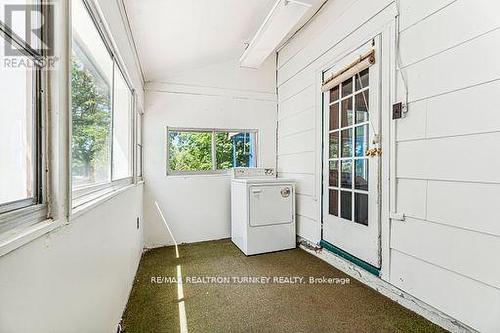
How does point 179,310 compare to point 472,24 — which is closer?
point 472,24

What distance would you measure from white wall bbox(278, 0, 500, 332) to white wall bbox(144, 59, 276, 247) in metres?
1.89

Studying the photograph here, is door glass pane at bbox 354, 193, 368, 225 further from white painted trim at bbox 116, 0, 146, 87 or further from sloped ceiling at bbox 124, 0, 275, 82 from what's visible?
white painted trim at bbox 116, 0, 146, 87

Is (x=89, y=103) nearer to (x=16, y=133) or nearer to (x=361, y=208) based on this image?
(x=16, y=133)

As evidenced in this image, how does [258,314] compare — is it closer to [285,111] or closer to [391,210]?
[391,210]

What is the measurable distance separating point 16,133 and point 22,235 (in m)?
0.30

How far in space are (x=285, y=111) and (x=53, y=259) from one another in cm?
336

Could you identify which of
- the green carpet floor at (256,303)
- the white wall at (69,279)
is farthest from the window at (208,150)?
the white wall at (69,279)

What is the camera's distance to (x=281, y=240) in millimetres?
3156

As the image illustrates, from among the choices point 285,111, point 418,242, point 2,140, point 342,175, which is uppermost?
point 285,111

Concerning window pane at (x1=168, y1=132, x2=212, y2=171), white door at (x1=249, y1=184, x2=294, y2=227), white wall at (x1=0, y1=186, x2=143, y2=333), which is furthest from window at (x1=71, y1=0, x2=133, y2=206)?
white door at (x1=249, y1=184, x2=294, y2=227)

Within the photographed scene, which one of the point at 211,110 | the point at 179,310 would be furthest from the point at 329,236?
the point at 211,110

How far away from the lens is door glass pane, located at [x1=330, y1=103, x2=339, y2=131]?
263cm

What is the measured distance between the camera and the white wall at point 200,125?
3369 millimetres

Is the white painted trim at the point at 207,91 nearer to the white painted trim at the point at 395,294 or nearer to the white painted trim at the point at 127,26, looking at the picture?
the white painted trim at the point at 127,26
